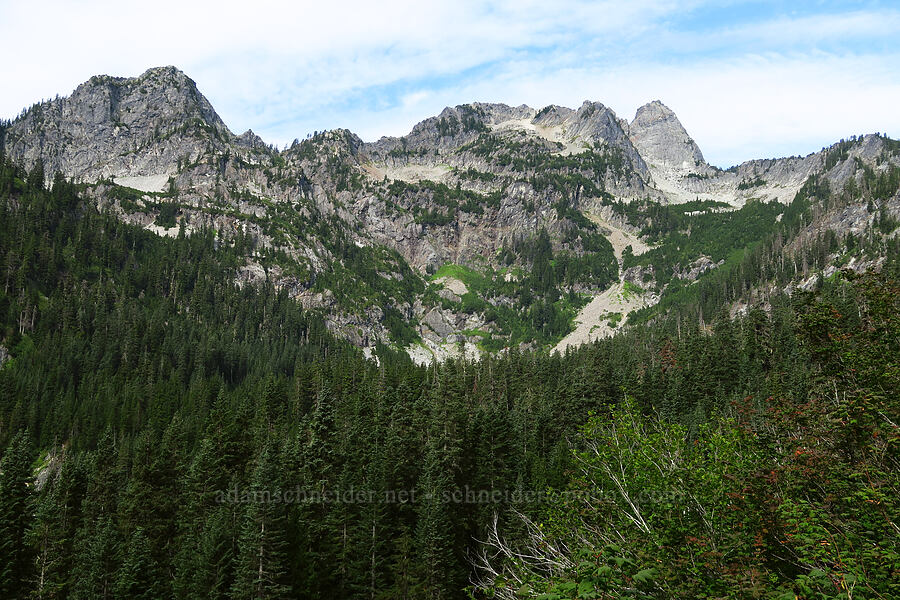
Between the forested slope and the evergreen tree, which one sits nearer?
the forested slope

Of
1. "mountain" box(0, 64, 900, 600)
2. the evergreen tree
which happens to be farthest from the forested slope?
the evergreen tree

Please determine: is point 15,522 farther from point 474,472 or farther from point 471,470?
point 474,472

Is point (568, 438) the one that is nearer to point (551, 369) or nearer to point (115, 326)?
point (551, 369)

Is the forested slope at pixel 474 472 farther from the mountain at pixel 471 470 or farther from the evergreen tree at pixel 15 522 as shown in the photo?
the evergreen tree at pixel 15 522

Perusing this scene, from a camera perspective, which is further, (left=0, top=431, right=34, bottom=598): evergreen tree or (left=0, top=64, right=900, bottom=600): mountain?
(left=0, top=431, right=34, bottom=598): evergreen tree

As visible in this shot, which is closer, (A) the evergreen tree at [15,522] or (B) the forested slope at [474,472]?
(B) the forested slope at [474,472]

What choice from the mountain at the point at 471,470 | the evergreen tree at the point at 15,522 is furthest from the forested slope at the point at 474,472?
the evergreen tree at the point at 15,522

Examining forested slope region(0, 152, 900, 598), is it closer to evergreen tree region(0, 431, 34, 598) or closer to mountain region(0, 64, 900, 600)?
mountain region(0, 64, 900, 600)

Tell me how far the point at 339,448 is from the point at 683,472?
54.4 m

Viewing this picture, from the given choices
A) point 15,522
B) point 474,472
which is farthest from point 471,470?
point 15,522

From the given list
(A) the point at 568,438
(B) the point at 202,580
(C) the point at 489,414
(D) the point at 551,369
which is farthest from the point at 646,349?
(B) the point at 202,580

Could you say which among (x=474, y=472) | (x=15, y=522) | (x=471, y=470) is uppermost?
(x=471, y=470)

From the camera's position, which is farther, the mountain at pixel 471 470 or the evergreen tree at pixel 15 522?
the evergreen tree at pixel 15 522

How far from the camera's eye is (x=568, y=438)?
72.9 meters
